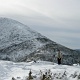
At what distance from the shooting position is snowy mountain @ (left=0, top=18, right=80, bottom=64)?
274ft

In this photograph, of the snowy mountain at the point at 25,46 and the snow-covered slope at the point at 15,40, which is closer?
the snowy mountain at the point at 25,46

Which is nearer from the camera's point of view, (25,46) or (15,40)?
(25,46)

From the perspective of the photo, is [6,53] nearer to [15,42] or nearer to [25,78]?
[15,42]

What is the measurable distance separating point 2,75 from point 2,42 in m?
77.6

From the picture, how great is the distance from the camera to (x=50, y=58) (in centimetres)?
7806

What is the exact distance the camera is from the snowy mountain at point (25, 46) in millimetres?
83438

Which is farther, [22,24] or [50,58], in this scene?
[22,24]

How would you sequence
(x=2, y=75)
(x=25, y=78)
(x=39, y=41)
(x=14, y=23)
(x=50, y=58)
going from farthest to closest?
(x=14, y=23) → (x=39, y=41) → (x=50, y=58) → (x=2, y=75) → (x=25, y=78)

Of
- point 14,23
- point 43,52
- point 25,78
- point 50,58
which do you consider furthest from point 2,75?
point 14,23

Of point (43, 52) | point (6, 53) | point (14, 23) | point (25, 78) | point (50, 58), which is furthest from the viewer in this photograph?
point (14, 23)

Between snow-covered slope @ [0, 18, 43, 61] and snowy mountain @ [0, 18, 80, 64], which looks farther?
snow-covered slope @ [0, 18, 43, 61]

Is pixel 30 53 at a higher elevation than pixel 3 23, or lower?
lower

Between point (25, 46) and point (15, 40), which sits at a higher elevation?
point (15, 40)

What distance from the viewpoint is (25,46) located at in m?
95.1
